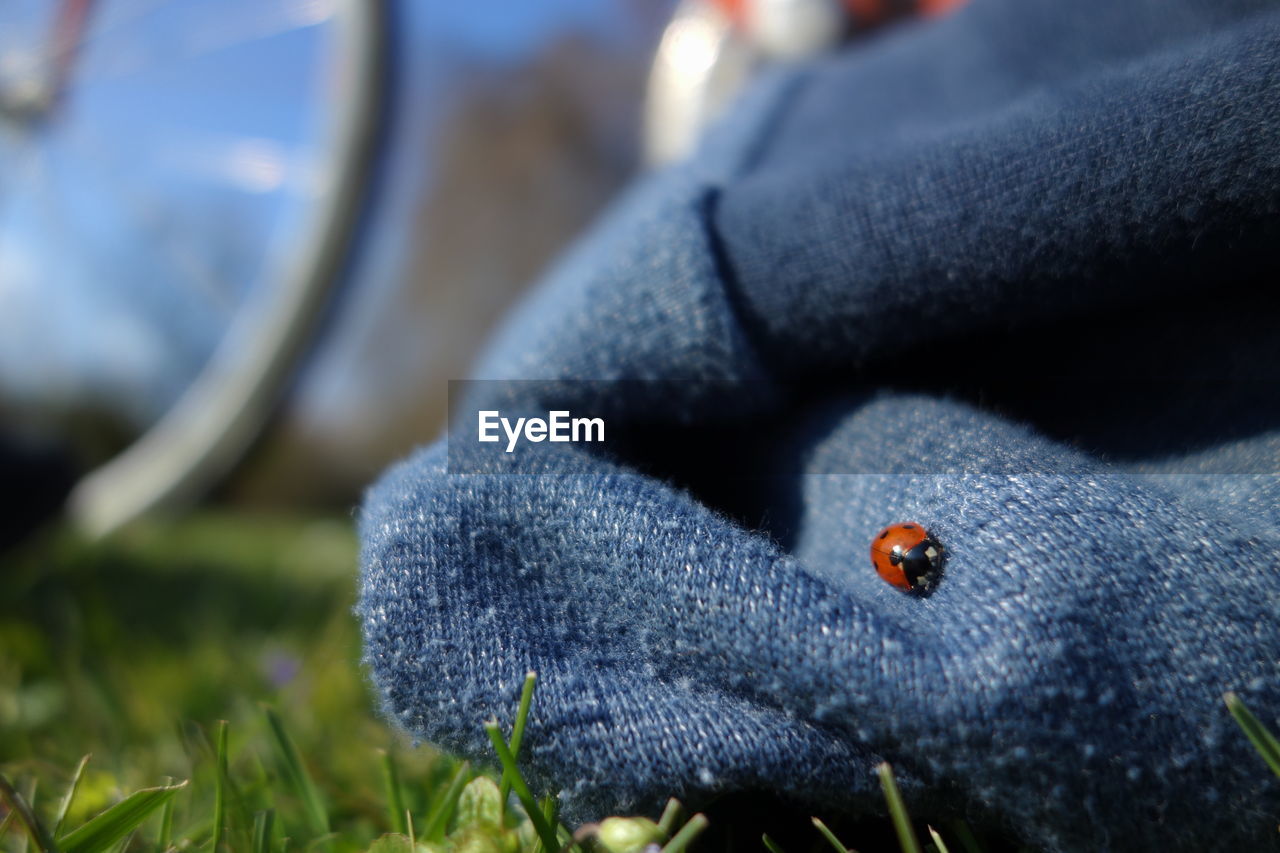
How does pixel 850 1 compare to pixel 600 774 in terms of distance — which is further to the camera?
pixel 850 1

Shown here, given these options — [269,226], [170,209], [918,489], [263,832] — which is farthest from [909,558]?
[170,209]

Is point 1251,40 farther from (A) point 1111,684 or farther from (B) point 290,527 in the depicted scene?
(B) point 290,527

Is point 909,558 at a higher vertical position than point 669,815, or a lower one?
higher

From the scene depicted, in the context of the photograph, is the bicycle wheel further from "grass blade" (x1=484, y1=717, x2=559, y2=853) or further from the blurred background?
"grass blade" (x1=484, y1=717, x2=559, y2=853)

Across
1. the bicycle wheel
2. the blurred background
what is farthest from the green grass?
the bicycle wheel

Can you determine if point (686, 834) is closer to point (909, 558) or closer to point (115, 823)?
point (909, 558)

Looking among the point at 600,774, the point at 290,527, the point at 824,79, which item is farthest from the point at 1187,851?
the point at 290,527

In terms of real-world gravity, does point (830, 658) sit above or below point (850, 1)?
below
